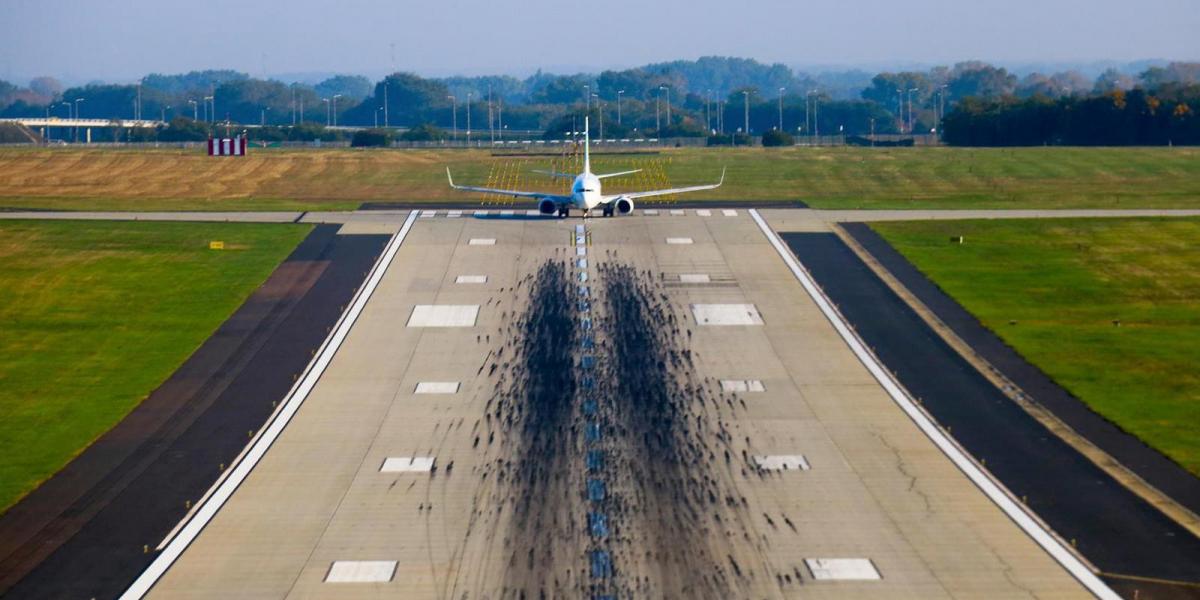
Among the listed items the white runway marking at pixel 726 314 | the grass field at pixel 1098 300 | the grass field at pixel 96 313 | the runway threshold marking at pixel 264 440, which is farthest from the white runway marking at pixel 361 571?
the white runway marking at pixel 726 314

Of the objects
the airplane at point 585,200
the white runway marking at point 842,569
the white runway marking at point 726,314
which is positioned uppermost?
the airplane at point 585,200

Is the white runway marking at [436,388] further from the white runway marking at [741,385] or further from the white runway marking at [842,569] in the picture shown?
the white runway marking at [842,569]

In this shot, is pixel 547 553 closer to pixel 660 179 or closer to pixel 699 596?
pixel 699 596

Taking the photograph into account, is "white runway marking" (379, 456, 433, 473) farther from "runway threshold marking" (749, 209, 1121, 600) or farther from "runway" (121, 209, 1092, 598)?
"runway threshold marking" (749, 209, 1121, 600)

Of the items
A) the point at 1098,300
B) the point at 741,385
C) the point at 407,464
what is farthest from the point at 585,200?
the point at 407,464

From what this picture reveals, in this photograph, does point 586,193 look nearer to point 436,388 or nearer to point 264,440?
point 436,388

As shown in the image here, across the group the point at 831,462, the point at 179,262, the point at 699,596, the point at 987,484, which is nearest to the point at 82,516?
the point at 699,596
